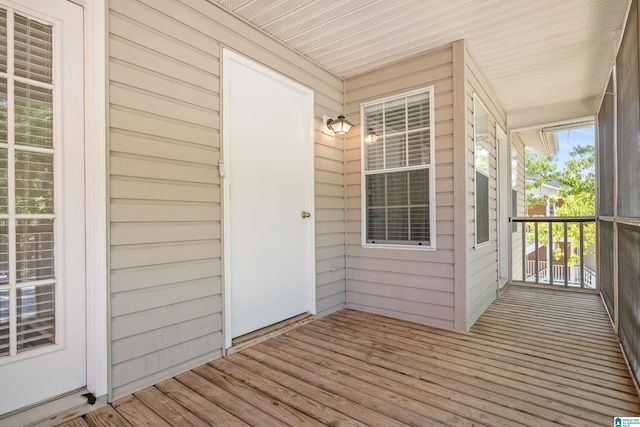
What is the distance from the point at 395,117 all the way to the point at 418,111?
0.25 m

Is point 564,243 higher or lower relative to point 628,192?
lower

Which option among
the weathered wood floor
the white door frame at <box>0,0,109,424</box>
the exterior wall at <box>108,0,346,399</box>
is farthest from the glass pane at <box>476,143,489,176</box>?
the white door frame at <box>0,0,109,424</box>

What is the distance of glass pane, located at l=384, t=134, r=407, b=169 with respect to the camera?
3320mm

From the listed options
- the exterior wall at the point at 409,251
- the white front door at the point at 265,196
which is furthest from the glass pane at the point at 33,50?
the exterior wall at the point at 409,251

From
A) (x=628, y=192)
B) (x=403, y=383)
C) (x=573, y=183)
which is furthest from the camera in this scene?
(x=573, y=183)

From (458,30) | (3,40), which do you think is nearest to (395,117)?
(458,30)

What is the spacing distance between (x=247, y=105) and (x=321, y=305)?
2.09m

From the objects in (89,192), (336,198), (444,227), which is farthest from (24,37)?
(444,227)

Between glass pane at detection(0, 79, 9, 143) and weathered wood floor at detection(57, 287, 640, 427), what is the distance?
1.52m

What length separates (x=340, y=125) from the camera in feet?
11.1

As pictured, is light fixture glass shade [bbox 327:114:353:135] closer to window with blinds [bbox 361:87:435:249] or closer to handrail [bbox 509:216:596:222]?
window with blinds [bbox 361:87:435:249]

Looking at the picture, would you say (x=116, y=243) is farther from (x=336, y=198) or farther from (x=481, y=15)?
(x=481, y=15)

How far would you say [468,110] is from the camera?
3.08 metres

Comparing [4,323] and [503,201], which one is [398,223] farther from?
[4,323]
